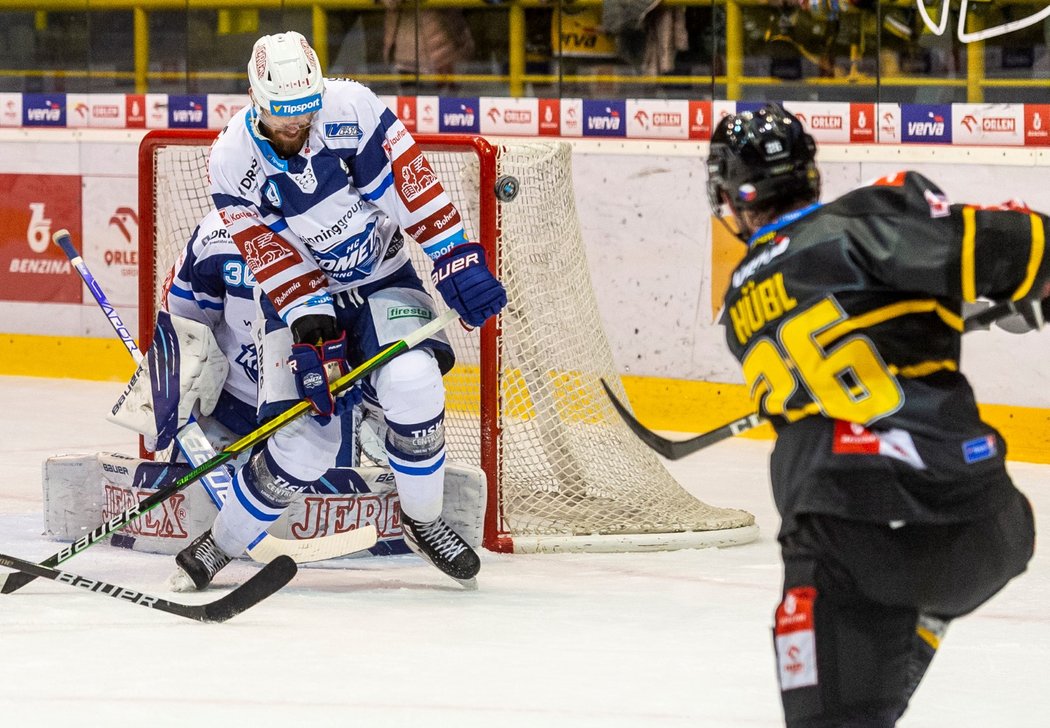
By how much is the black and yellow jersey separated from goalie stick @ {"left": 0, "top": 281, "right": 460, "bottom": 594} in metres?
1.53

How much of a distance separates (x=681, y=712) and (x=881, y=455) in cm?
89

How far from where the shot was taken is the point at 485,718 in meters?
2.71

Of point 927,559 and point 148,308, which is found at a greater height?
point 148,308

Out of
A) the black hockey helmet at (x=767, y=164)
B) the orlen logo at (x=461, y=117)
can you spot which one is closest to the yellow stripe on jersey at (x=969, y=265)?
the black hockey helmet at (x=767, y=164)

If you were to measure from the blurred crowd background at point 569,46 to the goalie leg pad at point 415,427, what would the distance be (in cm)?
238

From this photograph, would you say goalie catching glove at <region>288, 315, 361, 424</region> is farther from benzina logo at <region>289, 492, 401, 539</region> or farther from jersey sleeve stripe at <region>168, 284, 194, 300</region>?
jersey sleeve stripe at <region>168, 284, 194, 300</region>

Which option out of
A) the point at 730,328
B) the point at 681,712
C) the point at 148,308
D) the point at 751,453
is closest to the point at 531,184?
the point at 148,308

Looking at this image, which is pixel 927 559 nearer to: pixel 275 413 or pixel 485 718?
pixel 485 718

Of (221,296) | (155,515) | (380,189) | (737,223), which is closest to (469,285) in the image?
(380,189)

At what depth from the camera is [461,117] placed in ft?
20.7

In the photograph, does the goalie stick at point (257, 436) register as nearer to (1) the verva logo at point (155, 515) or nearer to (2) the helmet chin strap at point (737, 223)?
(1) the verva logo at point (155, 515)

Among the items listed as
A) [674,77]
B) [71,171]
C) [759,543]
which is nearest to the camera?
[759,543]

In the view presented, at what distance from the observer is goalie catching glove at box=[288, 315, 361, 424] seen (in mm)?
3467

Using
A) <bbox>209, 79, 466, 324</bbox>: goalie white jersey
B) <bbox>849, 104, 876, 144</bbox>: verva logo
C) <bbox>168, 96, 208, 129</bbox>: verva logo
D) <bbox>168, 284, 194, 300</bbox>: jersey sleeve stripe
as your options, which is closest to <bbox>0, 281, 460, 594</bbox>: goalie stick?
<bbox>209, 79, 466, 324</bbox>: goalie white jersey
